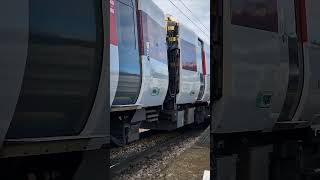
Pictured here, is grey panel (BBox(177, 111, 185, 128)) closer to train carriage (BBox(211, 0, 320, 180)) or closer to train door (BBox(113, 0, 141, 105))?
train door (BBox(113, 0, 141, 105))

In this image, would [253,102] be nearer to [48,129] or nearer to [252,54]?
[252,54]

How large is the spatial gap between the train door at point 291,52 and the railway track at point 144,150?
13.1 feet

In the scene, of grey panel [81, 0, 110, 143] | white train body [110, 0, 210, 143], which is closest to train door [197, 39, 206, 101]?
white train body [110, 0, 210, 143]

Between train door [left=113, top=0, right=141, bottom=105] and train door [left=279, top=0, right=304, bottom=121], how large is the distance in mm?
5303

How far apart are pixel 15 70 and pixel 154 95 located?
10675 mm

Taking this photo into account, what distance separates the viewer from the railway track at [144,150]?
10992 millimetres

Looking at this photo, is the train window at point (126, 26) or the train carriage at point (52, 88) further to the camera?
the train window at point (126, 26)

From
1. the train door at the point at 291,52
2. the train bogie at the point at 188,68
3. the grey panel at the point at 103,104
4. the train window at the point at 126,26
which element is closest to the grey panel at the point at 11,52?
the grey panel at the point at 103,104

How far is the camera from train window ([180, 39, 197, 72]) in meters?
17.5

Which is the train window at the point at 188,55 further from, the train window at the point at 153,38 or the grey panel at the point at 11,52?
the grey panel at the point at 11,52

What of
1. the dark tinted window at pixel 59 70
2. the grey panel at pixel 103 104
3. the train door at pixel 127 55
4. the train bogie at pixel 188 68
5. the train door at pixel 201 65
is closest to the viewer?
the dark tinted window at pixel 59 70

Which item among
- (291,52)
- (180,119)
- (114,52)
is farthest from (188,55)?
(291,52)

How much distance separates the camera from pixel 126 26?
10602 mm

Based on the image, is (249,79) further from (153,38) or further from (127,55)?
(153,38)
